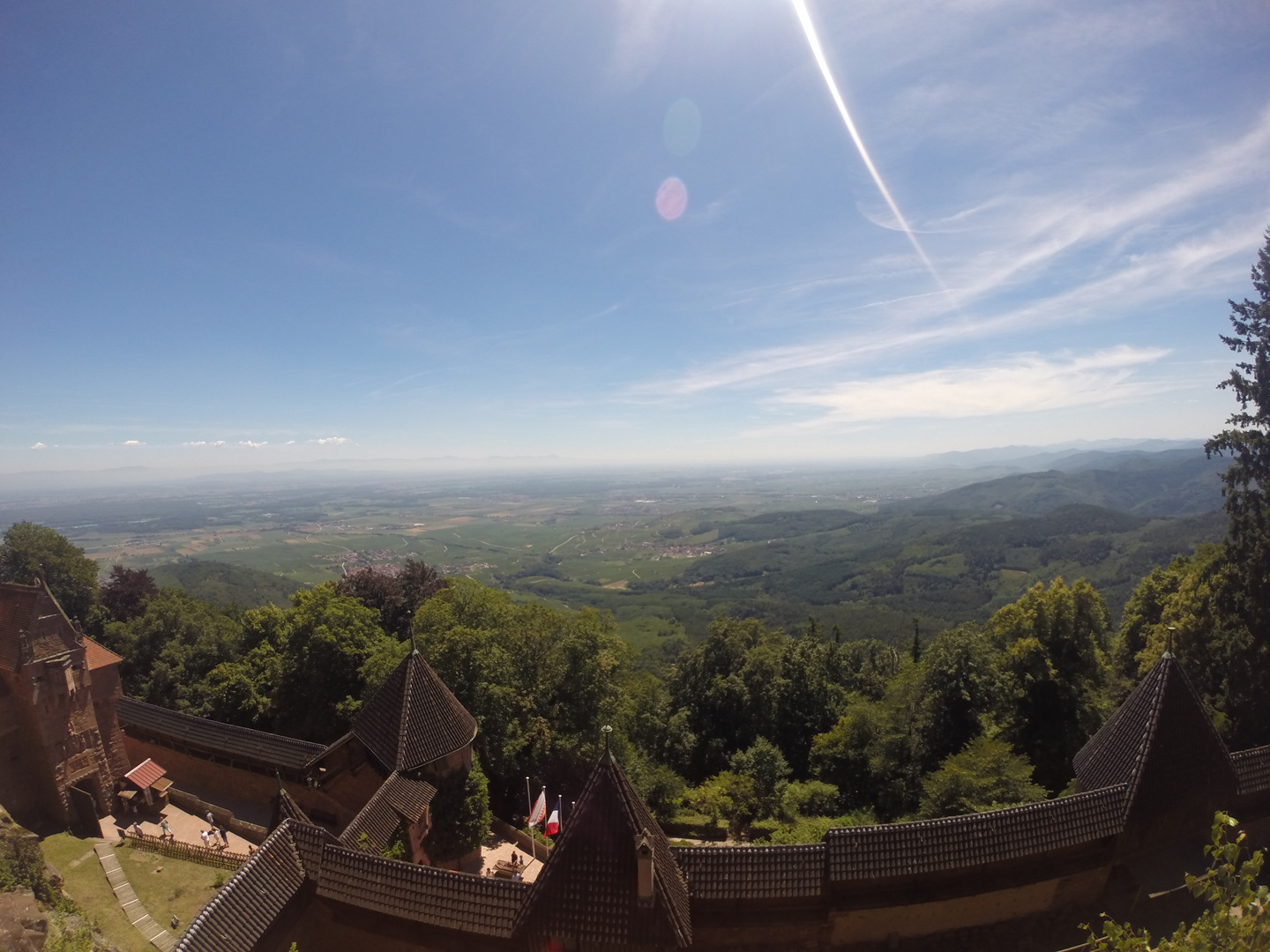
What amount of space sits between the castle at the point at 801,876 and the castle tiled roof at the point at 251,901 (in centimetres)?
3

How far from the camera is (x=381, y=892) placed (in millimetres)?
9938

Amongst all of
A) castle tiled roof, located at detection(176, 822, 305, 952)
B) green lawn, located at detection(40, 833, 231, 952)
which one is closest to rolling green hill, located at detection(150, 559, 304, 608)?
green lawn, located at detection(40, 833, 231, 952)

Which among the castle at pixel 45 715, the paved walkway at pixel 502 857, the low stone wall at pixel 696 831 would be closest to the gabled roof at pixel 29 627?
the castle at pixel 45 715

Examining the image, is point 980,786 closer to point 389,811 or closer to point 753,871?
point 753,871

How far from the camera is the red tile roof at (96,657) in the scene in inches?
700

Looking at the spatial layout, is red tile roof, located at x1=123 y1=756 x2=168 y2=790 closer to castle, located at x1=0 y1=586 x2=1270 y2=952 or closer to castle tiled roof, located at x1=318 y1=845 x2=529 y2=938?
castle, located at x1=0 y1=586 x2=1270 y2=952

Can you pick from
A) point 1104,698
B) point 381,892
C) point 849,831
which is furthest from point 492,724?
point 1104,698

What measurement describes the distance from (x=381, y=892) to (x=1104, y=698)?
26167 millimetres

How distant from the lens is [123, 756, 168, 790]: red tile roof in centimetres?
1802

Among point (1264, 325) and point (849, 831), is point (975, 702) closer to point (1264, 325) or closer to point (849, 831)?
point (849, 831)

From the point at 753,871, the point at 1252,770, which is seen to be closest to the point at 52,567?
the point at 753,871

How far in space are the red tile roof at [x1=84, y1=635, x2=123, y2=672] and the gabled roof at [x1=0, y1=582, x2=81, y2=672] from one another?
55.8 inches

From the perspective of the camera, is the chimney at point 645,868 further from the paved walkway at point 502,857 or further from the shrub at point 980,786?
the shrub at point 980,786

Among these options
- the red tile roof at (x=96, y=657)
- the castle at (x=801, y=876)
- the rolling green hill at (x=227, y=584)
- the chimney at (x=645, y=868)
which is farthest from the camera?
the rolling green hill at (x=227, y=584)
